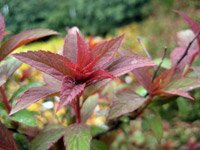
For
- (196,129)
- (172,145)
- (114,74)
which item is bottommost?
(172,145)

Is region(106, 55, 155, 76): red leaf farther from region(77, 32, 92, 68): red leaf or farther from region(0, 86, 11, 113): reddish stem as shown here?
region(0, 86, 11, 113): reddish stem

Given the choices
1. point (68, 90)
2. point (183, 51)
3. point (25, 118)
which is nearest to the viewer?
point (68, 90)

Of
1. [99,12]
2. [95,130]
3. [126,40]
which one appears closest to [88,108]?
[95,130]

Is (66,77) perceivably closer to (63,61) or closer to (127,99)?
(63,61)

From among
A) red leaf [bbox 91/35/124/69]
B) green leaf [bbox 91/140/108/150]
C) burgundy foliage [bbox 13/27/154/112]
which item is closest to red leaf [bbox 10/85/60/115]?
burgundy foliage [bbox 13/27/154/112]

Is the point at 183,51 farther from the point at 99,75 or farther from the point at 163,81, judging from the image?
the point at 99,75

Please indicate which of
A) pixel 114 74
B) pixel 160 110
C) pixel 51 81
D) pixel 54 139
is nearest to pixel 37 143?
pixel 54 139

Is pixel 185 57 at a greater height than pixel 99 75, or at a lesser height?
lesser
